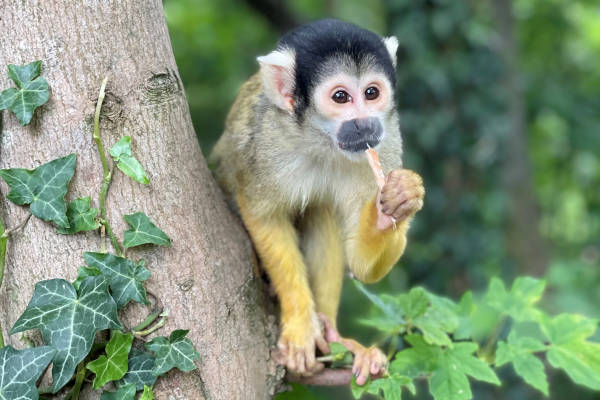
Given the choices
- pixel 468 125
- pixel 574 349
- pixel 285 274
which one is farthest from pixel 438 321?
pixel 468 125

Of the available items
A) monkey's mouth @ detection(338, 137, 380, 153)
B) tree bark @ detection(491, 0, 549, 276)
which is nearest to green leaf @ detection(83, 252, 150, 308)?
monkey's mouth @ detection(338, 137, 380, 153)

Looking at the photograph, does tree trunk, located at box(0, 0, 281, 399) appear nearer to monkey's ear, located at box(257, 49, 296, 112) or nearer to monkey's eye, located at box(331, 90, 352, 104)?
monkey's ear, located at box(257, 49, 296, 112)

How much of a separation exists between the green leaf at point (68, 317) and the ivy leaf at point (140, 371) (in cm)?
14

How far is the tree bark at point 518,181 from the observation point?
19.3 ft

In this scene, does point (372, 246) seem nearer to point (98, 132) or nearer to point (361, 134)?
point (361, 134)

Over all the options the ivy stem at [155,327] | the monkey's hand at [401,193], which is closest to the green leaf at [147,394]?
the ivy stem at [155,327]

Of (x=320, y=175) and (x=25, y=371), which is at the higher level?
(x=320, y=175)

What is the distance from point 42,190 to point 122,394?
1.99ft

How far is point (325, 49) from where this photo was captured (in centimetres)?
239

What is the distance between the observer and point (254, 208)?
2.65m

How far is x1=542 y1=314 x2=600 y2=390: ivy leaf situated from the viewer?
7.13 ft

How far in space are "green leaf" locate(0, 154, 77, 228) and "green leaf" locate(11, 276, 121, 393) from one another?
0.60 ft

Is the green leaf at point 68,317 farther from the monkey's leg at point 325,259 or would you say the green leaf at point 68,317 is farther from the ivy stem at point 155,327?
the monkey's leg at point 325,259

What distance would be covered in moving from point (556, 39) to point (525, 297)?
5.86 m
